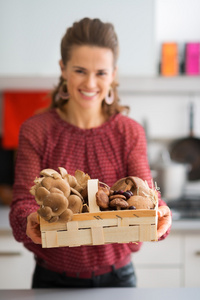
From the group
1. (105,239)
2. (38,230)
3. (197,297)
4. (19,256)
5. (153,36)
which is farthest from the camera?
(153,36)

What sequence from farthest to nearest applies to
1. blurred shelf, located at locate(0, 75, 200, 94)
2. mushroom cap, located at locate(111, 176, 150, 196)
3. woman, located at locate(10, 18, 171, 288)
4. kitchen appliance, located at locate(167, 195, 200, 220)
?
blurred shelf, located at locate(0, 75, 200, 94)
kitchen appliance, located at locate(167, 195, 200, 220)
woman, located at locate(10, 18, 171, 288)
mushroom cap, located at locate(111, 176, 150, 196)

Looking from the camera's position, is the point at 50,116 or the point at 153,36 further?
the point at 153,36

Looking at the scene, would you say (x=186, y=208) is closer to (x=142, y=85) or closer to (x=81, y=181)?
(x=142, y=85)

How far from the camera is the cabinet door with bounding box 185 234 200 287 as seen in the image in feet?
7.11

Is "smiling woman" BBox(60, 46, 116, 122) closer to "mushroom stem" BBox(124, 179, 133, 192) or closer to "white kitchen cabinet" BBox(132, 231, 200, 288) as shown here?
"mushroom stem" BBox(124, 179, 133, 192)

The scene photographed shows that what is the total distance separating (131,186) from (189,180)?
173cm

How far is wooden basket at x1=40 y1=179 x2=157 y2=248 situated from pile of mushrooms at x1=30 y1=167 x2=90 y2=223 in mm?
24

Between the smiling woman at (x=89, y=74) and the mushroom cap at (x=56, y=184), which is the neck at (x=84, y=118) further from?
the mushroom cap at (x=56, y=184)

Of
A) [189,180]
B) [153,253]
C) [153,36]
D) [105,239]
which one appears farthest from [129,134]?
[189,180]

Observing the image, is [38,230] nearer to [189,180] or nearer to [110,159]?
[110,159]

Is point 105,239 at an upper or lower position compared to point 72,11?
lower

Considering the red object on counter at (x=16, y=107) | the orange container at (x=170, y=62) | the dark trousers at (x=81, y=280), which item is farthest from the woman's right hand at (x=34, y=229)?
the orange container at (x=170, y=62)

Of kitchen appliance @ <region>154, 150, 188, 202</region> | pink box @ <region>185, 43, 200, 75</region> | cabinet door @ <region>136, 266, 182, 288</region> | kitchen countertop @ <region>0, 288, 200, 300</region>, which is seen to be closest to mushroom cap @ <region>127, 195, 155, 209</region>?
kitchen countertop @ <region>0, 288, 200, 300</region>

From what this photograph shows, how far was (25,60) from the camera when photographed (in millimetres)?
2506
